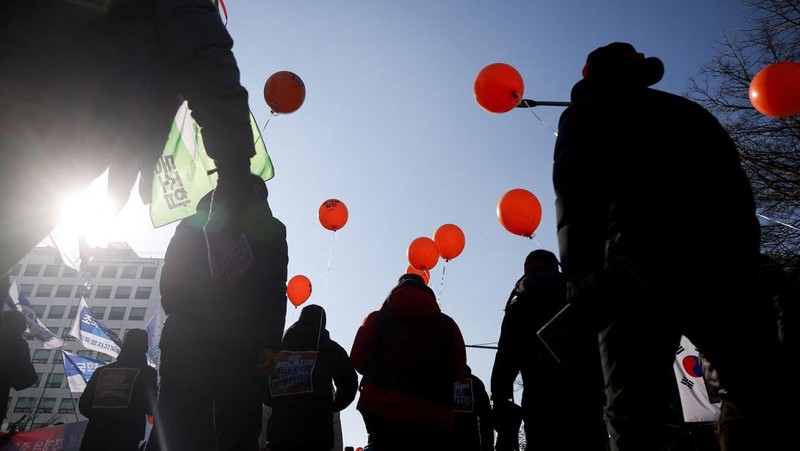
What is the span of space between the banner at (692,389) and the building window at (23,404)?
261ft

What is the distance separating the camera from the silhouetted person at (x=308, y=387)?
3.79 metres

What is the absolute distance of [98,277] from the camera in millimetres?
74562

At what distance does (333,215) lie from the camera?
9695 millimetres

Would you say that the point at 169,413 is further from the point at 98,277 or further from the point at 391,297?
the point at 98,277

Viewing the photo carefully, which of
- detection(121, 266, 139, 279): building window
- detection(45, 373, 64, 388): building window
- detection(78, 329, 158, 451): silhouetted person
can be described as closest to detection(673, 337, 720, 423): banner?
detection(78, 329, 158, 451): silhouetted person

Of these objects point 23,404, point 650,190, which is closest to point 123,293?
point 23,404

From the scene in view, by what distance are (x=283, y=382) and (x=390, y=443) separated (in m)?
1.18

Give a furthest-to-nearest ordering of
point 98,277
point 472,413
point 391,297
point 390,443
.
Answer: point 98,277
point 472,413
point 391,297
point 390,443

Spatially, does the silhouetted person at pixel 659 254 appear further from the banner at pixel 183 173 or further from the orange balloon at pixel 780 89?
the orange balloon at pixel 780 89

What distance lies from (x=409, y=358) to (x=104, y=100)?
264 cm

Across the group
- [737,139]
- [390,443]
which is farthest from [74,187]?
[737,139]

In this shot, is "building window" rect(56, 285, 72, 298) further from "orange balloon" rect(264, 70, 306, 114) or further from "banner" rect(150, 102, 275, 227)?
"banner" rect(150, 102, 275, 227)

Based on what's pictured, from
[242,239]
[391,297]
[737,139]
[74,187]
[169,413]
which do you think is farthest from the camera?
[737,139]

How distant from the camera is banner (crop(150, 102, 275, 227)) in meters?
4.96
